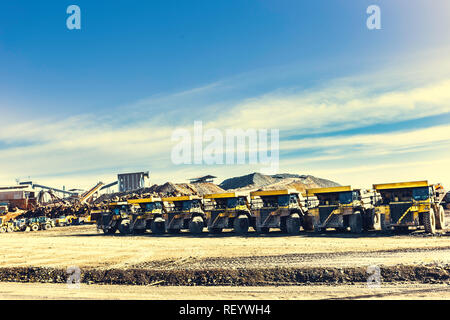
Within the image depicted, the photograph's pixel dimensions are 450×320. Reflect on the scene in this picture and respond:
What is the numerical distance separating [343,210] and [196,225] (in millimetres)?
10936

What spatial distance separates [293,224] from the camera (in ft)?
87.6

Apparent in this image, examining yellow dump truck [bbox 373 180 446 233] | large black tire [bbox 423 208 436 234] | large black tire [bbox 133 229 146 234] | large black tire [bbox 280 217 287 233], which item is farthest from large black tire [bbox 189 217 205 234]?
large black tire [bbox 423 208 436 234]

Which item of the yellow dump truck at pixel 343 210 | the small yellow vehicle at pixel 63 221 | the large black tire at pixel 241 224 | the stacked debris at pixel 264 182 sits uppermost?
the stacked debris at pixel 264 182

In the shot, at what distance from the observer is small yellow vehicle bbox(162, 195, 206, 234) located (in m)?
30.4

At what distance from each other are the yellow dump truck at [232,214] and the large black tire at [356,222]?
7.04m

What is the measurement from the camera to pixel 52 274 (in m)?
15.6

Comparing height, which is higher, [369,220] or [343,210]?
[343,210]

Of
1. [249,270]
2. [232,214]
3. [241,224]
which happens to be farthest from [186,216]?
[249,270]

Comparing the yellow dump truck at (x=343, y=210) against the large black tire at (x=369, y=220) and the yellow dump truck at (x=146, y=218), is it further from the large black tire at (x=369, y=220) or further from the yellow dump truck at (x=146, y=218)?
the yellow dump truck at (x=146, y=218)

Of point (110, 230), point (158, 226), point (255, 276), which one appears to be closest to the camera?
point (255, 276)

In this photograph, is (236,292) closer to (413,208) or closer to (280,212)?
(413,208)

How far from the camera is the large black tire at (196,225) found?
30312 millimetres

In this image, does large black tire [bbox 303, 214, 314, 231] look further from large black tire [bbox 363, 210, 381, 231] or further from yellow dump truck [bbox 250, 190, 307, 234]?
large black tire [bbox 363, 210, 381, 231]

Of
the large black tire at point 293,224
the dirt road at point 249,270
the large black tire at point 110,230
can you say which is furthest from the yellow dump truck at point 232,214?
the large black tire at point 110,230
